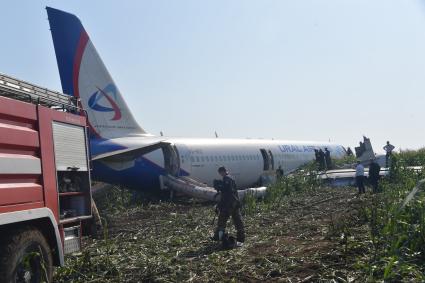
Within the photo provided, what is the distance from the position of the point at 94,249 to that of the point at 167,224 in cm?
378

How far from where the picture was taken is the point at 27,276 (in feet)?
20.5


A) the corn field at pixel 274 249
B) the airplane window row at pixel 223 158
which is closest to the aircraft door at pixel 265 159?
the airplane window row at pixel 223 158

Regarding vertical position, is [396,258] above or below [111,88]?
below

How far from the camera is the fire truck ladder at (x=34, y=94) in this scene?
6423mm

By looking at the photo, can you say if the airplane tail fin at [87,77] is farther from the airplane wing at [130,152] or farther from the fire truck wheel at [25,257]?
the fire truck wheel at [25,257]

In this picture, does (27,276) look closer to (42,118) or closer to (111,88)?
(42,118)

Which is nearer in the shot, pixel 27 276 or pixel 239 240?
pixel 27 276

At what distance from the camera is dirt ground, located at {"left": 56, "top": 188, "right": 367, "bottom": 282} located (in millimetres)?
7305

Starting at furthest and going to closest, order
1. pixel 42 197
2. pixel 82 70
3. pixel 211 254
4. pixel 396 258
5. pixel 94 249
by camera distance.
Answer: pixel 82 70, pixel 94 249, pixel 211 254, pixel 42 197, pixel 396 258

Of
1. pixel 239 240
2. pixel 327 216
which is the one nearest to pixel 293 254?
pixel 239 240

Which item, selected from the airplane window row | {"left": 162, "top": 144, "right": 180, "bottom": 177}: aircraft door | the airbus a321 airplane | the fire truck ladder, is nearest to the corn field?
the fire truck ladder

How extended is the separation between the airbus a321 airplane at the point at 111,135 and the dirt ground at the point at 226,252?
3.80 meters

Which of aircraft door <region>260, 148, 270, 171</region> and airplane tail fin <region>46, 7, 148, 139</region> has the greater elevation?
airplane tail fin <region>46, 7, 148, 139</region>

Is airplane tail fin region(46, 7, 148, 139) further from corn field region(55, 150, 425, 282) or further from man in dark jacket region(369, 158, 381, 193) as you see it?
man in dark jacket region(369, 158, 381, 193)
